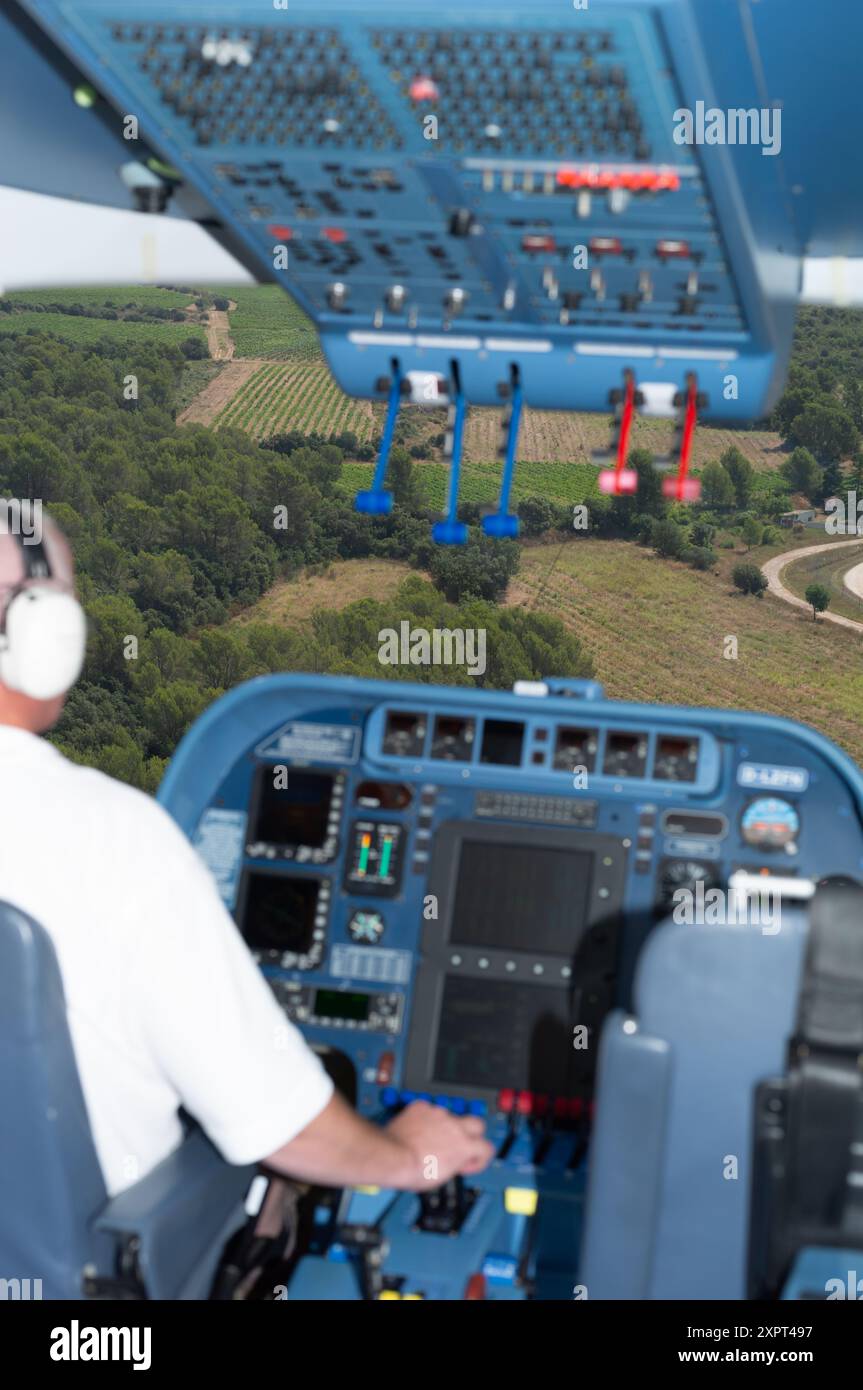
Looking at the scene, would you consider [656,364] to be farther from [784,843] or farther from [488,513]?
[784,843]

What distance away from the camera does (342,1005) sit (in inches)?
112

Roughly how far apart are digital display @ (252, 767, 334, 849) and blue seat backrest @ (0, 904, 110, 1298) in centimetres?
128

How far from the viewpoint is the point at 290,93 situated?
2145 millimetres

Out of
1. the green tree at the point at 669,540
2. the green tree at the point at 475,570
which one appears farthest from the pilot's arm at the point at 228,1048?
the green tree at the point at 669,540

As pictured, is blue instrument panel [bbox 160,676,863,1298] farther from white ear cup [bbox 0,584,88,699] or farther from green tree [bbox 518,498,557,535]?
green tree [bbox 518,498,557,535]

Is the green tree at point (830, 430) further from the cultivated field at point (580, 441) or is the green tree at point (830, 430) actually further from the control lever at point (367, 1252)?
the control lever at point (367, 1252)

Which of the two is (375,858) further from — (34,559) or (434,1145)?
(34,559)

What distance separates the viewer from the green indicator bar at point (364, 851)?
113 inches

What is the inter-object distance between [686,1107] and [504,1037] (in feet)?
4.50

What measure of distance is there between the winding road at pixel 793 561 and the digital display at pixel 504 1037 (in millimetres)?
27266

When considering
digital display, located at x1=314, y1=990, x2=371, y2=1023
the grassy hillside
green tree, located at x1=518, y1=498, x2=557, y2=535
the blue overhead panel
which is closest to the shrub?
the grassy hillside

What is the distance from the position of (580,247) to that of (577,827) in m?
1.06

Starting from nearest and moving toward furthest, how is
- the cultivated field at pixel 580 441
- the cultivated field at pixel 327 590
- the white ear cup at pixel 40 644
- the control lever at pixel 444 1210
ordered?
the white ear cup at pixel 40 644, the control lever at pixel 444 1210, the cultivated field at pixel 580 441, the cultivated field at pixel 327 590

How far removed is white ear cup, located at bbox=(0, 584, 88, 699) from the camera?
5.35 ft
